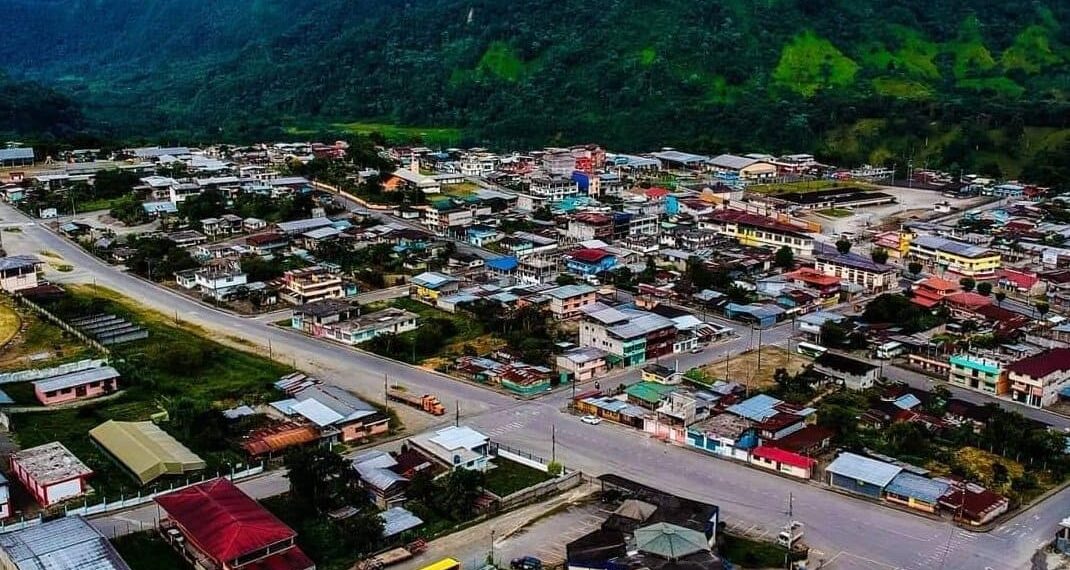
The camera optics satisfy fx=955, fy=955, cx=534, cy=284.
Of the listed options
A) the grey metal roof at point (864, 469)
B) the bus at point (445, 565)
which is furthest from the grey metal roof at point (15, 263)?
the grey metal roof at point (864, 469)

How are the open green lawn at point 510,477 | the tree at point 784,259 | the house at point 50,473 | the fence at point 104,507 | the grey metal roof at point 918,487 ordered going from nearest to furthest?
the fence at point 104,507
the house at point 50,473
the grey metal roof at point 918,487
the open green lawn at point 510,477
the tree at point 784,259

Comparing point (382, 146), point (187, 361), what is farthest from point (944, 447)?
point (382, 146)

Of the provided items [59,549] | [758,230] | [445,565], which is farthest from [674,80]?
[59,549]

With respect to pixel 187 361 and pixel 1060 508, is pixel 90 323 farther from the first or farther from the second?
pixel 1060 508

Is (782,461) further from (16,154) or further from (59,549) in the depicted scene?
(16,154)

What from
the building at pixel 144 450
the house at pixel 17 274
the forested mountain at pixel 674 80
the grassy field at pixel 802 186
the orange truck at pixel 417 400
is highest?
the forested mountain at pixel 674 80

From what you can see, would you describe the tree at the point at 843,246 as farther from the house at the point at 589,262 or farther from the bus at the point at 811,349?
the bus at the point at 811,349
